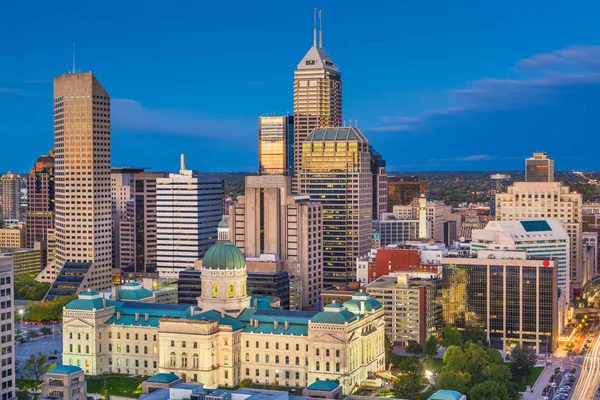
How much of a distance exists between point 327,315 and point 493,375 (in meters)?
31.0

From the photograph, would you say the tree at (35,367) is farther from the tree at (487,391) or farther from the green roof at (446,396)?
the green roof at (446,396)

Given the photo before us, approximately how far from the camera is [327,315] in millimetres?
174625

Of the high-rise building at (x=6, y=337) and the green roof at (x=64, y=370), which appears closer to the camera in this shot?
the high-rise building at (x=6, y=337)

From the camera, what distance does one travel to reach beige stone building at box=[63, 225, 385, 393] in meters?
175

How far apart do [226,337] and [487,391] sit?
5020cm

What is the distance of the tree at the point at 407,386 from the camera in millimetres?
161625

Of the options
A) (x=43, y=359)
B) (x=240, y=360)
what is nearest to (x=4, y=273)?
(x=43, y=359)

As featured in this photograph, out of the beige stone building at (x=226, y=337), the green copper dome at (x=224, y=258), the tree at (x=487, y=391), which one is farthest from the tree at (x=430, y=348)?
the green copper dome at (x=224, y=258)

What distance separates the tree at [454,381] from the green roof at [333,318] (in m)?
20.5

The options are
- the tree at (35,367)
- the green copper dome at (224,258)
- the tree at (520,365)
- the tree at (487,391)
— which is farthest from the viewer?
the green copper dome at (224,258)

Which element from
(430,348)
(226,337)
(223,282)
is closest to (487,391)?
(430,348)

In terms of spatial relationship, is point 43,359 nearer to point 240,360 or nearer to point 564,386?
point 240,360

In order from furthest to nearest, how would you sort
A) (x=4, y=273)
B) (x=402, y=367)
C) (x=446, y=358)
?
(x=402, y=367) → (x=446, y=358) → (x=4, y=273)

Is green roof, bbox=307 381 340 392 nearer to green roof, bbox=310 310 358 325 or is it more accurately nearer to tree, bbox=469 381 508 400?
tree, bbox=469 381 508 400
